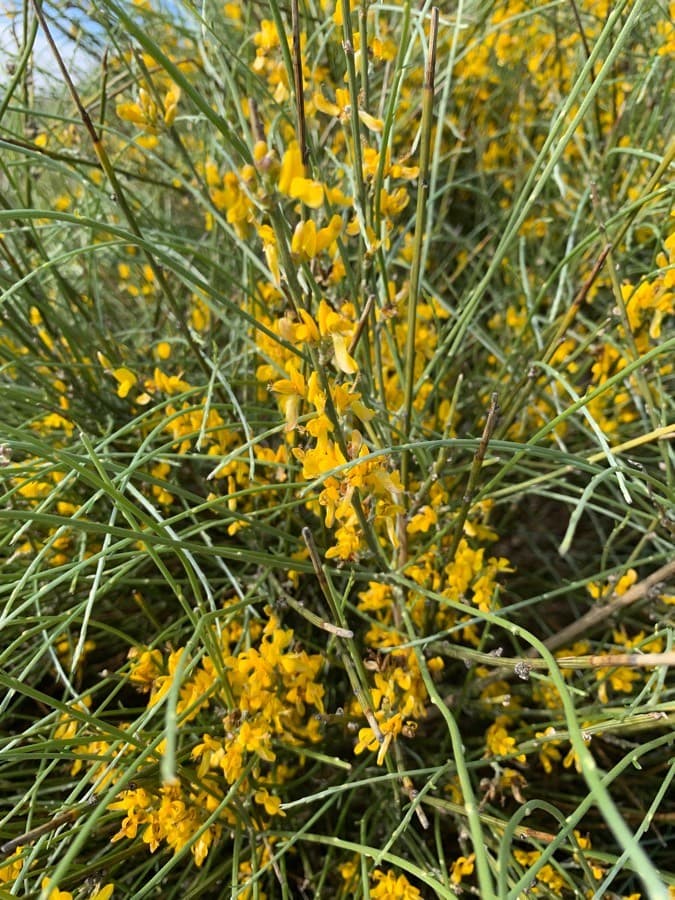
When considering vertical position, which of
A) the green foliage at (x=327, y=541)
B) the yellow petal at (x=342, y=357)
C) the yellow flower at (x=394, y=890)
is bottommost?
the yellow flower at (x=394, y=890)

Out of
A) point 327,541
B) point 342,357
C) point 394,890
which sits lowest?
point 394,890

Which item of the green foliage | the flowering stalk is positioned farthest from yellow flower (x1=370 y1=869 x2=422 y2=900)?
the flowering stalk

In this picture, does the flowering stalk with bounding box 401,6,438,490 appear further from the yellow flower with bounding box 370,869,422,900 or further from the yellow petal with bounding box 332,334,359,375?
the yellow flower with bounding box 370,869,422,900

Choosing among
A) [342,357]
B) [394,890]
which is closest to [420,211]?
[342,357]

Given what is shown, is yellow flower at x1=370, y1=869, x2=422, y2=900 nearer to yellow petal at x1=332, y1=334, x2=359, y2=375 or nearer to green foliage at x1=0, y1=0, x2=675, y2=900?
green foliage at x1=0, y1=0, x2=675, y2=900

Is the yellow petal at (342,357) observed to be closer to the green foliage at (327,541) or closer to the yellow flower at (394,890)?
the green foliage at (327,541)

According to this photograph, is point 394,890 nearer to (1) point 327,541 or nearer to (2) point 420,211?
(1) point 327,541

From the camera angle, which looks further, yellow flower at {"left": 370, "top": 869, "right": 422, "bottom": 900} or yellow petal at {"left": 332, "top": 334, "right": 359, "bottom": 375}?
yellow flower at {"left": 370, "top": 869, "right": 422, "bottom": 900}

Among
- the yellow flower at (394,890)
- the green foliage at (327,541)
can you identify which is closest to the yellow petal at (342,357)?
the green foliage at (327,541)

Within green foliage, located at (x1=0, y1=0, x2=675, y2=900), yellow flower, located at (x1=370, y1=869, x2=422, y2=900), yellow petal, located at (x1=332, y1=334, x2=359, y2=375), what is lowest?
yellow flower, located at (x1=370, y1=869, x2=422, y2=900)

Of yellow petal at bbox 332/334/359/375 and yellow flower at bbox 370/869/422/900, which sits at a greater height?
yellow petal at bbox 332/334/359/375

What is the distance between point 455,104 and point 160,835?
1252 millimetres

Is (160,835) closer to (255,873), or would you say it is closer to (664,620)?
(255,873)

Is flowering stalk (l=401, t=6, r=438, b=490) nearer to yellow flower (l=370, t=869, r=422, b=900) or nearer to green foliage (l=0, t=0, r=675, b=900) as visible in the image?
green foliage (l=0, t=0, r=675, b=900)
